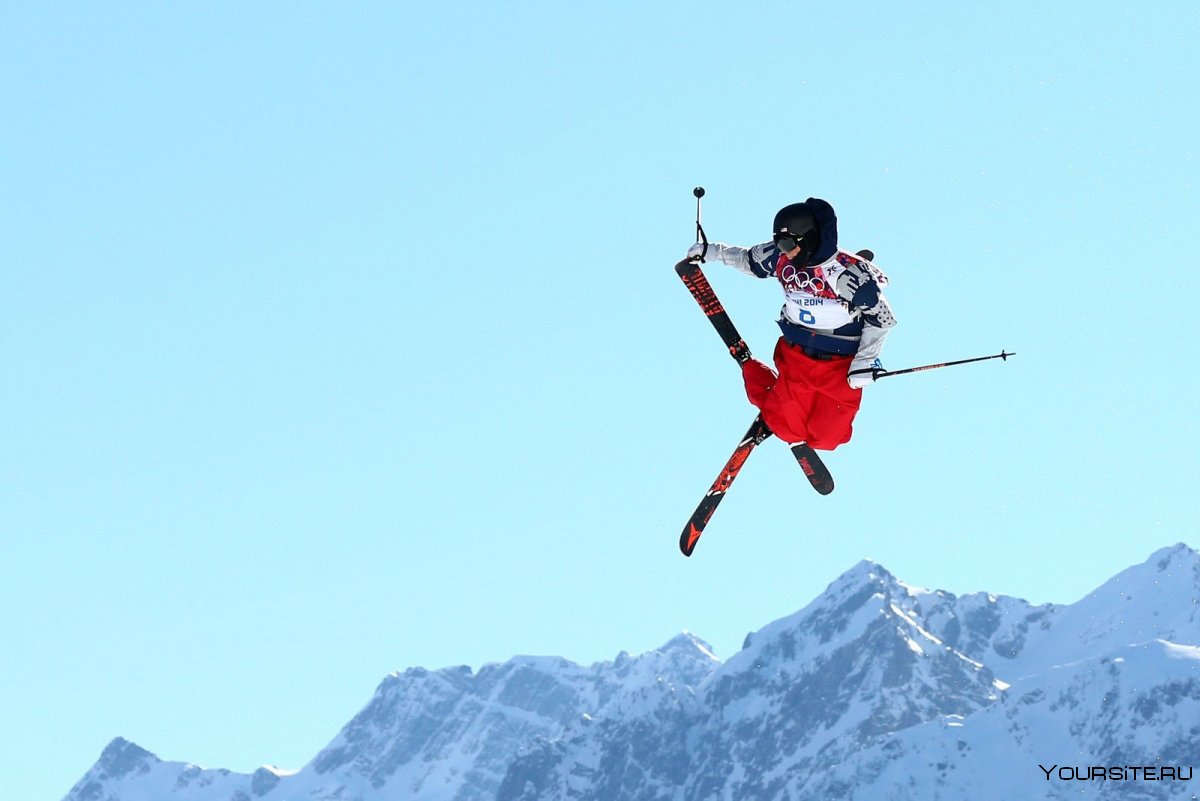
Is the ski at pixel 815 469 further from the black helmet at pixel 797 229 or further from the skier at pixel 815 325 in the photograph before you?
the black helmet at pixel 797 229

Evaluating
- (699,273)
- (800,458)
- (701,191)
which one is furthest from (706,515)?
(701,191)

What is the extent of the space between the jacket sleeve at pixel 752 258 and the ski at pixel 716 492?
2.29 metres

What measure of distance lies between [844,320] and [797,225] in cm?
168

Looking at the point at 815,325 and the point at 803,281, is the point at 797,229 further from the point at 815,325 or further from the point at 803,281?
the point at 815,325

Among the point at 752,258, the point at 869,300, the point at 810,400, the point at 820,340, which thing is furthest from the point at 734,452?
the point at 869,300

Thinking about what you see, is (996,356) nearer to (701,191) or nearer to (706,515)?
(701,191)

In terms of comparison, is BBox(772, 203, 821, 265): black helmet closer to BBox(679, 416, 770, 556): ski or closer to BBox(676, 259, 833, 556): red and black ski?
BBox(676, 259, 833, 556): red and black ski

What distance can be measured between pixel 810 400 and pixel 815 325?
91 centimetres

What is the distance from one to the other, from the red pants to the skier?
0.01 metres

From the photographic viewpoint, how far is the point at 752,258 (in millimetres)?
19734

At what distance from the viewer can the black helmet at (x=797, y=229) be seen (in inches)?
722

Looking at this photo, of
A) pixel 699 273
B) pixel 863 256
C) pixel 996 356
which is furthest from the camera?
pixel 699 273

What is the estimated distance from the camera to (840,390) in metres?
20.1

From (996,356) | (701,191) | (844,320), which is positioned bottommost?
(996,356)
